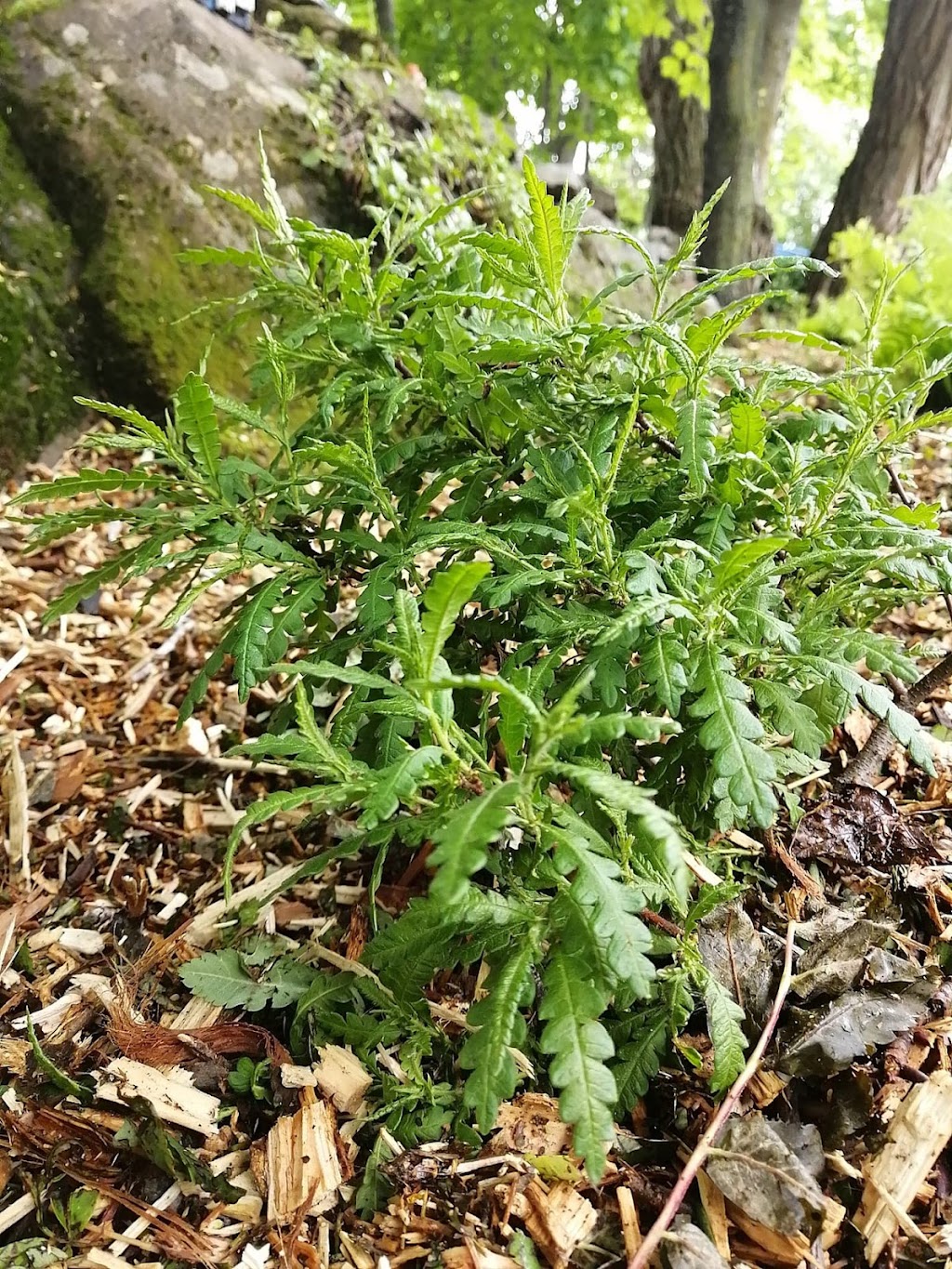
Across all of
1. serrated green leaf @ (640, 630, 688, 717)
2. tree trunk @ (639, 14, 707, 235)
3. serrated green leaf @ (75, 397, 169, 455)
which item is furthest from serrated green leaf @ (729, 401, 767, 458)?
tree trunk @ (639, 14, 707, 235)

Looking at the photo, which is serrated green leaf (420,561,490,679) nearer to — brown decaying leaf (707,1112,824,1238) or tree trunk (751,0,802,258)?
brown decaying leaf (707,1112,824,1238)

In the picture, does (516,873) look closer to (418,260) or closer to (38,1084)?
(38,1084)

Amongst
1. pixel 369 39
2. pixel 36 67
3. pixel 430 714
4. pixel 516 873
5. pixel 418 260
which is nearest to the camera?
pixel 430 714

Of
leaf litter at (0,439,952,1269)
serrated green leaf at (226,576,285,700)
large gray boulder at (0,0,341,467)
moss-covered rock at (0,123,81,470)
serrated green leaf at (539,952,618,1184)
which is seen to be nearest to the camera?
serrated green leaf at (539,952,618,1184)

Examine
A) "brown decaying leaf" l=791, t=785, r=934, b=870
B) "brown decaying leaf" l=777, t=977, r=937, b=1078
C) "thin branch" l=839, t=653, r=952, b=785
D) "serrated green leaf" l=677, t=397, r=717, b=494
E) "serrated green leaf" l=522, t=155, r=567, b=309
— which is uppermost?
"serrated green leaf" l=522, t=155, r=567, b=309

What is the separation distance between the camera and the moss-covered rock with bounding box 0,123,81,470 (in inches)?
132

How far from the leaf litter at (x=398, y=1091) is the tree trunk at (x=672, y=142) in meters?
6.50

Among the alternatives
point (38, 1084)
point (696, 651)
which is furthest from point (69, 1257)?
point (696, 651)

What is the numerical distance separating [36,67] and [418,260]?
3193mm

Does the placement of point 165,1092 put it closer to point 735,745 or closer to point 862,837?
point 735,745

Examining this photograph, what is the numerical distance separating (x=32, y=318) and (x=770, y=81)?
20.8ft

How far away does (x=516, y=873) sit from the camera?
132 cm

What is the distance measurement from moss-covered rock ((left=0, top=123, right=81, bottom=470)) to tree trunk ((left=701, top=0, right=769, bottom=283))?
184 inches

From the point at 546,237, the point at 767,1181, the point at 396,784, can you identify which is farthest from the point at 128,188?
the point at 767,1181
